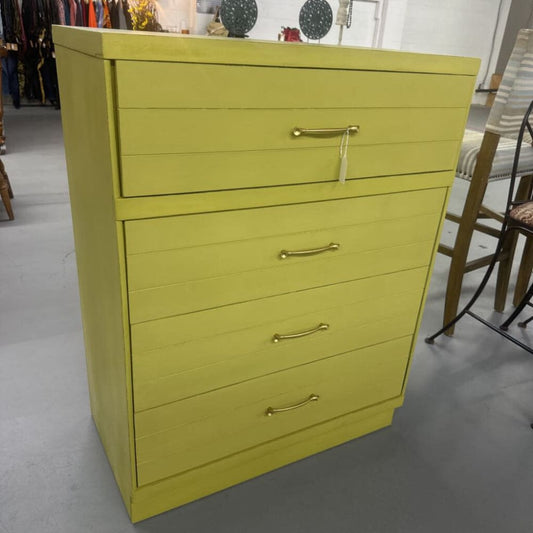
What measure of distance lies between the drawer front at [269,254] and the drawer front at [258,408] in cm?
26

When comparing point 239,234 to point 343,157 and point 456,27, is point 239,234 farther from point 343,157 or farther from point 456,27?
point 456,27

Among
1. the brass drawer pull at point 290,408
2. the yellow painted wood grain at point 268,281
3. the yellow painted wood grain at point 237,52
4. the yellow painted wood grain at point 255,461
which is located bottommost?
the yellow painted wood grain at point 255,461

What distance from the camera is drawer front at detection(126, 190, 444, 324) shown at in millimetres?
1010

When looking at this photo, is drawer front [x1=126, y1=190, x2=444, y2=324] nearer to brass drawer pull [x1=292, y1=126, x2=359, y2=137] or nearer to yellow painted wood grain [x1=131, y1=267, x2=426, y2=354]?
yellow painted wood grain [x1=131, y1=267, x2=426, y2=354]

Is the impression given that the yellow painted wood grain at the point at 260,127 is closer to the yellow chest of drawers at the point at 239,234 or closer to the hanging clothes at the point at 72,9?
the yellow chest of drawers at the point at 239,234

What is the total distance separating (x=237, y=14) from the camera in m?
1.14

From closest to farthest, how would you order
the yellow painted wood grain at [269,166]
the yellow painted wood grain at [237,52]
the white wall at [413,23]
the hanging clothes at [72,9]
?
the yellow painted wood grain at [237,52] < the yellow painted wood grain at [269,166] < the hanging clothes at [72,9] < the white wall at [413,23]

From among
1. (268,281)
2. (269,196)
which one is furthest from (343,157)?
(268,281)

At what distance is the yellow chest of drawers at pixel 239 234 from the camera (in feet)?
3.00

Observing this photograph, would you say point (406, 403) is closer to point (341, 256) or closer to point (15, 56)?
point (341, 256)

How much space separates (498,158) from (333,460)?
127 cm

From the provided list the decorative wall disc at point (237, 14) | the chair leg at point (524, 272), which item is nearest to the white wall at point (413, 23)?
the chair leg at point (524, 272)

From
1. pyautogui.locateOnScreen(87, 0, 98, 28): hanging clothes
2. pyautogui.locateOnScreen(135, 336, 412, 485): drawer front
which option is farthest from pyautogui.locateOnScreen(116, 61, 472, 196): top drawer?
pyautogui.locateOnScreen(87, 0, 98, 28): hanging clothes

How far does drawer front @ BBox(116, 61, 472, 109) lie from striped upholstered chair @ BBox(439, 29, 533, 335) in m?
0.67
